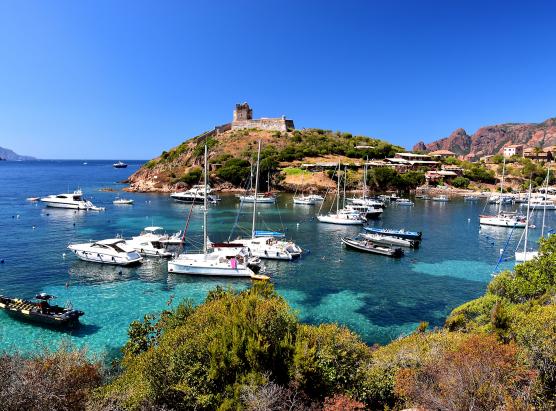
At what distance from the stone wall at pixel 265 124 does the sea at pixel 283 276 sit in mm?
98783

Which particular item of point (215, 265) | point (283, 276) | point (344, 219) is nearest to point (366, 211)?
point (344, 219)

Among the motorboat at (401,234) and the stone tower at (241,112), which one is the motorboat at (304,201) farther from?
the stone tower at (241,112)

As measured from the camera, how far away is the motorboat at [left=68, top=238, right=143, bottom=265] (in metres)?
45.1

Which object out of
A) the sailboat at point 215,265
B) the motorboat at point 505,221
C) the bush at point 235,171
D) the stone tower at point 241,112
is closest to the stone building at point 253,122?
the stone tower at point 241,112

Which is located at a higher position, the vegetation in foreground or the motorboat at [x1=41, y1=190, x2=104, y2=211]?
the motorboat at [x1=41, y1=190, x2=104, y2=211]

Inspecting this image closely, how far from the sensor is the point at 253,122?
173m

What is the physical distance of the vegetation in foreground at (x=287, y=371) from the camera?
543 inches

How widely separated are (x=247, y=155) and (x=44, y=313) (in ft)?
372

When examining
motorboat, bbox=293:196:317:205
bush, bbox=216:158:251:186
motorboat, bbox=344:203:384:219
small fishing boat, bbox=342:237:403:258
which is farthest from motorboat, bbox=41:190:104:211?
small fishing boat, bbox=342:237:403:258

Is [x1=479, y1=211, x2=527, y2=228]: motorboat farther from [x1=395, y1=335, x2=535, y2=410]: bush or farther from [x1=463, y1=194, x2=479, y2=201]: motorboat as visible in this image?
[x1=395, y1=335, x2=535, y2=410]: bush

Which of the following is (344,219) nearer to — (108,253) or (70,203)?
(108,253)

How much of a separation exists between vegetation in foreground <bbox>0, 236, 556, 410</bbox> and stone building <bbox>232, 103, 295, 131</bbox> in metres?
156

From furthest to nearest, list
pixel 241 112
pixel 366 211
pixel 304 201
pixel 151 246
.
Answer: pixel 241 112 < pixel 304 201 < pixel 366 211 < pixel 151 246

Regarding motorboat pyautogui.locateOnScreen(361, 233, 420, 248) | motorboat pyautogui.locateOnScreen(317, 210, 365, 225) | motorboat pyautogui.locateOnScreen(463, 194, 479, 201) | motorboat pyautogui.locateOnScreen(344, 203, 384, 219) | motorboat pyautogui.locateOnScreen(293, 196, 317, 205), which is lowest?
motorboat pyautogui.locateOnScreen(361, 233, 420, 248)
